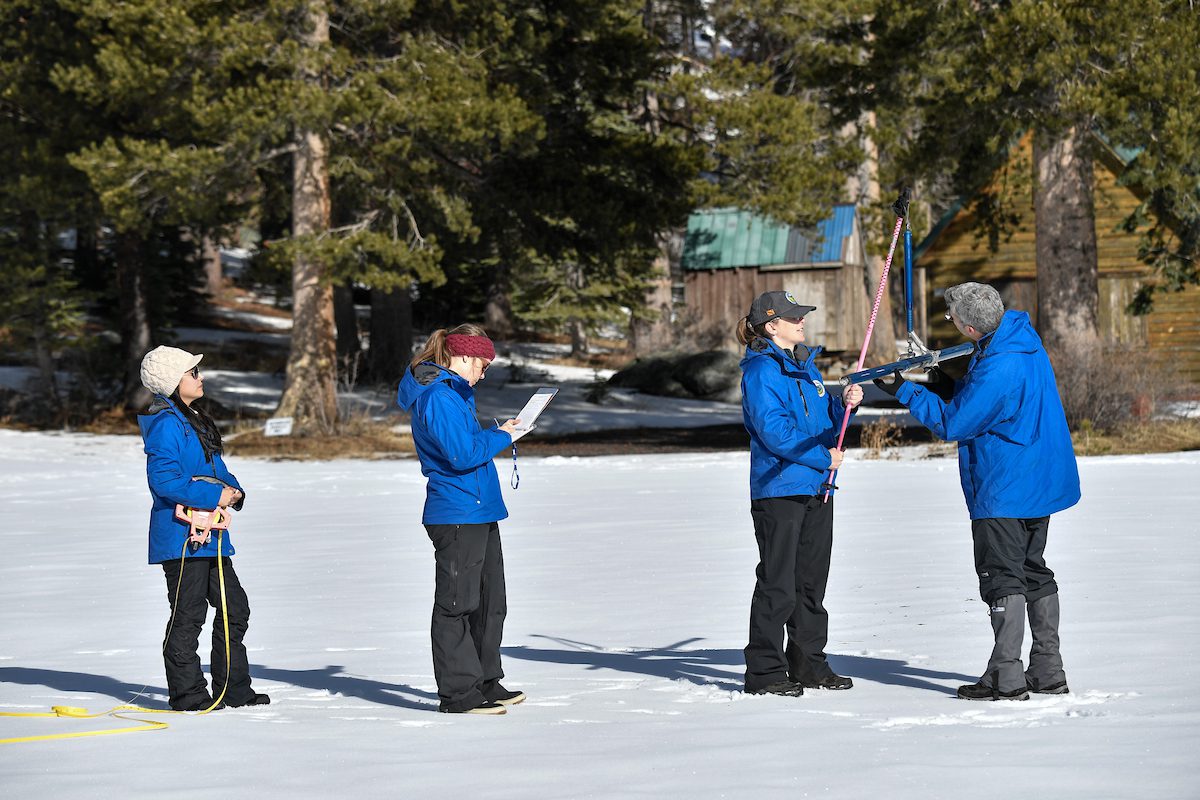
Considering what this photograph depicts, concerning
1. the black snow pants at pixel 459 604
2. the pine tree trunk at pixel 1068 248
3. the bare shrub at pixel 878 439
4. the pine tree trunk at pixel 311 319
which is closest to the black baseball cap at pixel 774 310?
the black snow pants at pixel 459 604

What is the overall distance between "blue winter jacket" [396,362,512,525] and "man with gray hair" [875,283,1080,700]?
161 cm

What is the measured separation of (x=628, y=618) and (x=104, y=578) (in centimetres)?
418

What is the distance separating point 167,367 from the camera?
7.06 metres

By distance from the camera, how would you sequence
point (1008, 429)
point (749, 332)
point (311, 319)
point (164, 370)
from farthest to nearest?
point (311, 319) → point (749, 332) → point (164, 370) → point (1008, 429)

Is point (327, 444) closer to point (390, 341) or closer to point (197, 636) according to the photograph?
point (390, 341)

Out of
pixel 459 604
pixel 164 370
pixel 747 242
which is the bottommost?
pixel 459 604

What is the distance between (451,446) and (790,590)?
1532 millimetres

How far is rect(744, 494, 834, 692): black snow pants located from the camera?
700cm

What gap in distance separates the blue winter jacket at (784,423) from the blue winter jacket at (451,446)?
106cm

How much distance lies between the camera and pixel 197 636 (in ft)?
23.0

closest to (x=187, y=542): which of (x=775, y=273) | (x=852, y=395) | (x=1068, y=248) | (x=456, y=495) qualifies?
(x=456, y=495)

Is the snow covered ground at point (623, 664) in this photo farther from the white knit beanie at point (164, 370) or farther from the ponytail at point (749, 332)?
the ponytail at point (749, 332)

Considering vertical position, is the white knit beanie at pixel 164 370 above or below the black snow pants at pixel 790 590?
above

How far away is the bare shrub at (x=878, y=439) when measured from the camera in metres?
21.1
